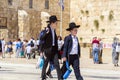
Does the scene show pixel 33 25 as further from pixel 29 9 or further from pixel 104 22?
pixel 104 22

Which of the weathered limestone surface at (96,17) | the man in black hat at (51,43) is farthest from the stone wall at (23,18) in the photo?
the man in black hat at (51,43)

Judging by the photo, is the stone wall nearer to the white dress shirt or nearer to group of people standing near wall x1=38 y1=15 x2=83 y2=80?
group of people standing near wall x1=38 y1=15 x2=83 y2=80

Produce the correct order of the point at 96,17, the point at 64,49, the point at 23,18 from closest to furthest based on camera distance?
the point at 64,49 < the point at 96,17 < the point at 23,18

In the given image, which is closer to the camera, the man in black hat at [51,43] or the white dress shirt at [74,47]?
the white dress shirt at [74,47]

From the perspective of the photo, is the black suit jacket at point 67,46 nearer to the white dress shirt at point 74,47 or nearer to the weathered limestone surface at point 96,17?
the white dress shirt at point 74,47

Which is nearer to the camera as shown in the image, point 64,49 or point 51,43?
point 64,49

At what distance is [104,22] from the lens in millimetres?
33875

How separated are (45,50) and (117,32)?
815 inches

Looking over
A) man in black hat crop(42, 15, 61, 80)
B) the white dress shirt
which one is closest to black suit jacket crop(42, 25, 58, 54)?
man in black hat crop(42, 15, 61, 80)

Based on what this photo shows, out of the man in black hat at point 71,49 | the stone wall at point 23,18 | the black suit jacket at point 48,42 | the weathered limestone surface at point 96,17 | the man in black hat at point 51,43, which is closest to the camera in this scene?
the man in black hat at point 71,49

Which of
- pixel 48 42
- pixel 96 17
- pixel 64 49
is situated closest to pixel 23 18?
pixel 96 17

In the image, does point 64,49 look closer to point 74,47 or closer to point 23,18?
point 74,47

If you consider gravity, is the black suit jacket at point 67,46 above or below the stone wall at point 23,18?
above

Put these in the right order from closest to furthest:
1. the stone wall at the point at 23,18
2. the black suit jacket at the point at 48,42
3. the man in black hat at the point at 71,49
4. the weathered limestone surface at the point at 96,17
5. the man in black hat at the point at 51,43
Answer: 1. the man in black hat at the point at 71,49
2. the man in black hat at the point at 51,43
3. the black suit jacket at the point at 48,42
4. the weathered limestone surface at the point at 96,17
5. the stone wall at the point at 23,18
